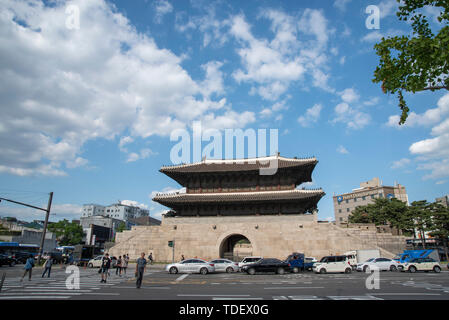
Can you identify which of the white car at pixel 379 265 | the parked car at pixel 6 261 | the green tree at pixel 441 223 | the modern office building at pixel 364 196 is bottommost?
the parked car at pixel 6 261

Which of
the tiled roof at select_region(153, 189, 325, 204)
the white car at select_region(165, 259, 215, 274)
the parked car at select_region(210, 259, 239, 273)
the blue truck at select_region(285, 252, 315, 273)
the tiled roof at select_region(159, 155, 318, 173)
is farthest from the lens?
the tiled roof at select_region(159, 155, 318, 173)

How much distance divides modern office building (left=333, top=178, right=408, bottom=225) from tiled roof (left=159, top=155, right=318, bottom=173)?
151 ft

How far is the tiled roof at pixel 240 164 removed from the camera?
1350 inches

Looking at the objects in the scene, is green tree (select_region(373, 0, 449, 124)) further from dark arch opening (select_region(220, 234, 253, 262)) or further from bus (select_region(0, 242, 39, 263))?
bus (select_region(0, 242, 39, 263))

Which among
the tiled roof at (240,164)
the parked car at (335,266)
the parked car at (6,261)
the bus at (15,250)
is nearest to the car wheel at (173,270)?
the parked car at (335,266)

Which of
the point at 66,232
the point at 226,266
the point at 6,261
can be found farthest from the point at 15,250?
the point at 226,266

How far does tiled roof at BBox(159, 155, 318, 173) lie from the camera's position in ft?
112

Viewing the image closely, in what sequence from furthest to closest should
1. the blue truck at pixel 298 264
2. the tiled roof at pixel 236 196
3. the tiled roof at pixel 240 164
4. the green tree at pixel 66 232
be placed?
the green tree at pixel 66 232, the tiled roof at pixel 240 164, the tiled roof at pixel 236 196, the blue truck at pixel 298 264

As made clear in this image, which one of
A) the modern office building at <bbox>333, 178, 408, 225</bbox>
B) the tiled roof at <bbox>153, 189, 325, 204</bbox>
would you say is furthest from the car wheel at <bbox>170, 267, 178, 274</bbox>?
the modern office building at <bbox>333, 178, 408, 225</bbox>

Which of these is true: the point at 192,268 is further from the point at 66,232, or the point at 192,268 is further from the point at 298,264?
the point at 66,232

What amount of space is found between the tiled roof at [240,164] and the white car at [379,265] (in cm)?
1273

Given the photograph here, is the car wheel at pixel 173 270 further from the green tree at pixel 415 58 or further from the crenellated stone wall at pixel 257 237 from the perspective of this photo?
the green tree at pixel 415 58
